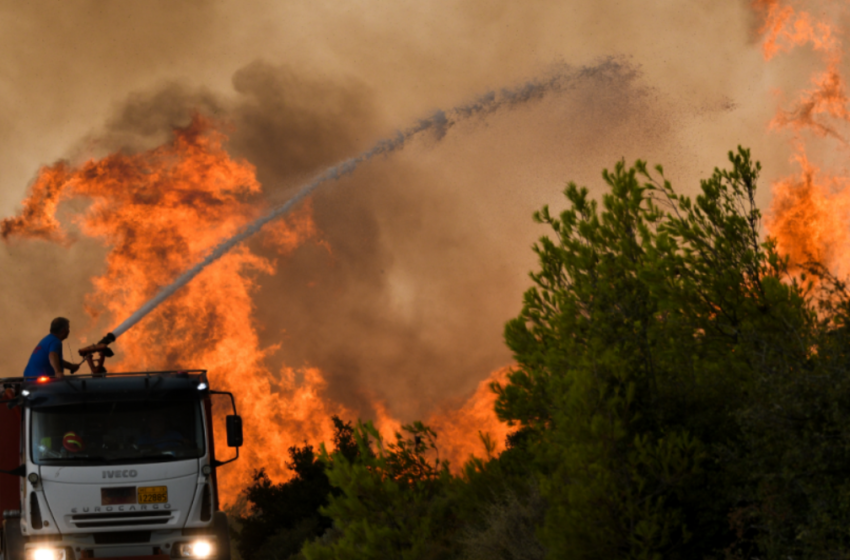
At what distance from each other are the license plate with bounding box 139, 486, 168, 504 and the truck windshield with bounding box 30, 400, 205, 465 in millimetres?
388

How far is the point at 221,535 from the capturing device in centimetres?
1241

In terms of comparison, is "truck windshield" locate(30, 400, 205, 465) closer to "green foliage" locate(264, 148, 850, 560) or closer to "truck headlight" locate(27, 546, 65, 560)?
"truck headlight" locate(27, 546, 65, 560)

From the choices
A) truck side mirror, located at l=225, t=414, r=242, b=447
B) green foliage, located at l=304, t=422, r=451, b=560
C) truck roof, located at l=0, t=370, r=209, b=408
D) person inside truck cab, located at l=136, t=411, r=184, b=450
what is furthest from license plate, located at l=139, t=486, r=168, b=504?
green foliage, located at l=304, t=422, r=451, b=560

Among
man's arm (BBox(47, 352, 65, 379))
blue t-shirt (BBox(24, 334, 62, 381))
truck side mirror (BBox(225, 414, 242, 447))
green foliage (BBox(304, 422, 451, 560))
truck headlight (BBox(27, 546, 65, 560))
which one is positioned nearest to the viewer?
truck headlight (BBox(27, 546, 65, 560))

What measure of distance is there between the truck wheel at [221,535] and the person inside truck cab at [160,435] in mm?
1198

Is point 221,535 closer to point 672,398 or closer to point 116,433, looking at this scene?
point 116,433

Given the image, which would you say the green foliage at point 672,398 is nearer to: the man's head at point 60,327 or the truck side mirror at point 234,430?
the truck side mirror at point 234,430

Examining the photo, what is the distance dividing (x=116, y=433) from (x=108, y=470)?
53 cm

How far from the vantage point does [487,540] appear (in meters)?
15.3

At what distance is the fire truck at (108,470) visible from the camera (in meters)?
11.7

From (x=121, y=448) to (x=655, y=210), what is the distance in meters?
8.83

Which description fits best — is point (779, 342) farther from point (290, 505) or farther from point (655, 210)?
point (290, 505)

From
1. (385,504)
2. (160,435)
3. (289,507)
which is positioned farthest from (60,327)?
(289,507)

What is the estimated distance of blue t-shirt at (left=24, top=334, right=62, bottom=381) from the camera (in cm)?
1292
